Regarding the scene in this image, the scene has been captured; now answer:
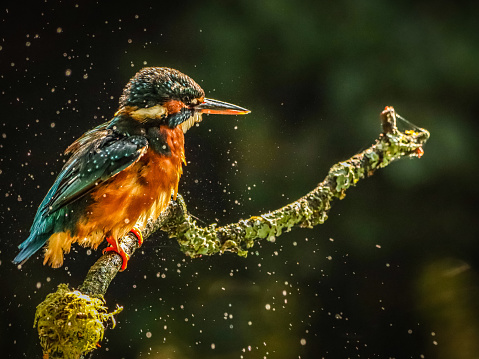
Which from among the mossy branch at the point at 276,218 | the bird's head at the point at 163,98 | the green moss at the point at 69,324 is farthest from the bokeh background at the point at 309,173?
the green moss at the point at 69,324

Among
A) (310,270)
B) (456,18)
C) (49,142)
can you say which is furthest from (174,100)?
(456,18)

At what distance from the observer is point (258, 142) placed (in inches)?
72.2

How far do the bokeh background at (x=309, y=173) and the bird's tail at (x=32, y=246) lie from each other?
1.65 feet

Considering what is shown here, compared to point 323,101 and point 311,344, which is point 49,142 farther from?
point 311,344

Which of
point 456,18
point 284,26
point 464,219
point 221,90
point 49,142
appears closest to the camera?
point 49,142

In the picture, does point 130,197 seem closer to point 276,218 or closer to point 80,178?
point 80,178

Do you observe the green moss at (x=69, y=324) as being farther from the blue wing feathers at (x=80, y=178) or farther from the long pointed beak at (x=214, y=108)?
the long pointed beak at (x=214, y=108)

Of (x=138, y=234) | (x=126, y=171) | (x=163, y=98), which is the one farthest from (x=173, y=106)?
(x=138, y=234)

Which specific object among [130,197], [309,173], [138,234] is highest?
[130,197]

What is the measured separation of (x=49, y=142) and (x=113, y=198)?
0.41 meters

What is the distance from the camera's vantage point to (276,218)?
1097 mm

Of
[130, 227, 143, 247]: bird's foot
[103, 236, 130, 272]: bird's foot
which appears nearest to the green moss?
[103, 236, 130, 272]: bird's foot

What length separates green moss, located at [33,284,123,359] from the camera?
72cm

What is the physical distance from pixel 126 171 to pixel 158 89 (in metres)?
0.16
